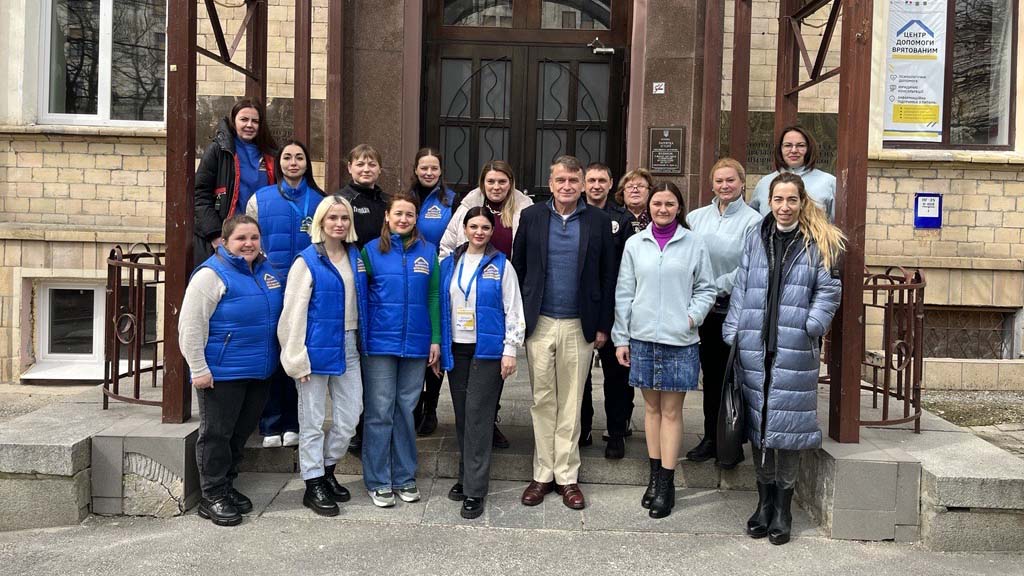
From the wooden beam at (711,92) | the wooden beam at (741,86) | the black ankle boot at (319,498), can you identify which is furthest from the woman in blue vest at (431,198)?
the wooden beam at (711,92)

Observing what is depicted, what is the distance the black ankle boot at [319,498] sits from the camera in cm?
442

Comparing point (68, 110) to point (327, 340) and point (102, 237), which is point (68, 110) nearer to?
point (102, 237)

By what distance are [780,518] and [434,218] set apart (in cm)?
250

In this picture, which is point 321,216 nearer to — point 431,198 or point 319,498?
point 431,198

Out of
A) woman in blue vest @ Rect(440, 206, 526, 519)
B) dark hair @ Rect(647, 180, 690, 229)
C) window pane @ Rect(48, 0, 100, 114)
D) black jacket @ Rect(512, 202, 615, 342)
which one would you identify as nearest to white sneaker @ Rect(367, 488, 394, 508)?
woman in blue vest @ Rect(440, 206, 526, 519)

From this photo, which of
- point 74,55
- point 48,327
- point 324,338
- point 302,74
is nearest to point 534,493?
point 324,338

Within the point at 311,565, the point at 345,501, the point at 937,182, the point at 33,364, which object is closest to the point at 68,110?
the point at 33,364

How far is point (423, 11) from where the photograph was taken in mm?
8148

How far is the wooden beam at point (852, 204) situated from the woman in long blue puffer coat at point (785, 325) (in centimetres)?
36

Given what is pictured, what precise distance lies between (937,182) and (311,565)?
7.16 metres

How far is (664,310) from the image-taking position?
4352 millimetres

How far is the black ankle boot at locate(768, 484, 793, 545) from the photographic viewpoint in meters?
4.25

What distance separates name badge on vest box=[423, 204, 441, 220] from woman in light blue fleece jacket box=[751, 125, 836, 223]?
1.88m

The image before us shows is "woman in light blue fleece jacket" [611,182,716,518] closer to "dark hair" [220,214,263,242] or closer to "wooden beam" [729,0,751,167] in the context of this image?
"dark hair" [220,214,263,242]
